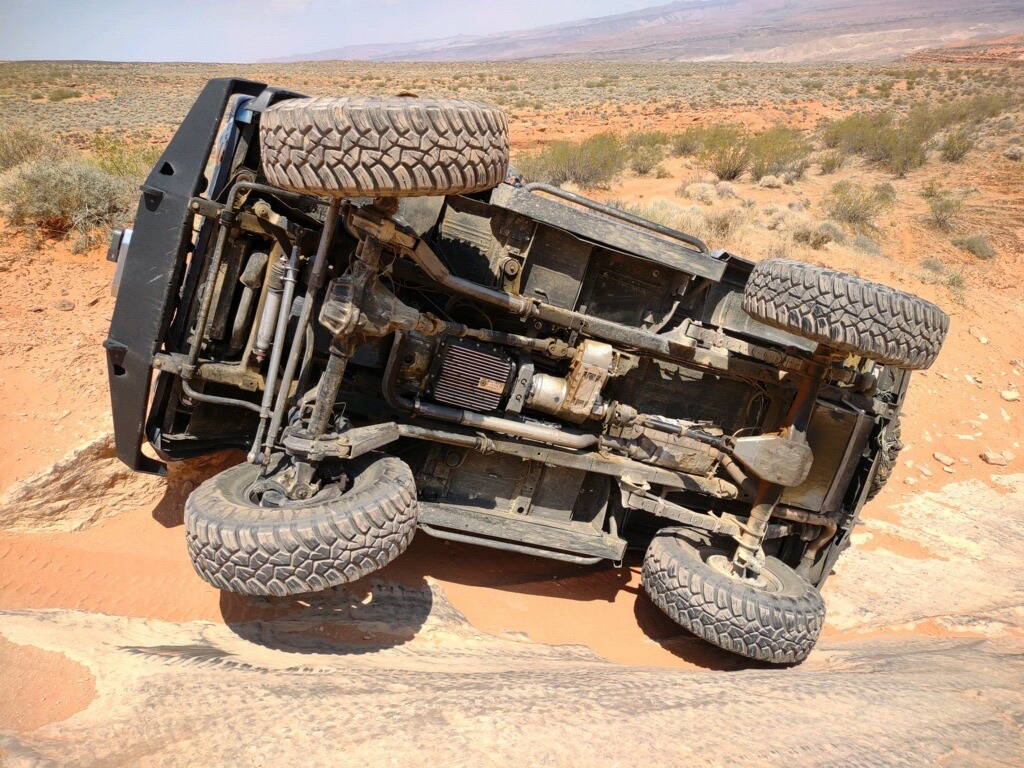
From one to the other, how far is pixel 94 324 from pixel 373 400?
3.08 meters

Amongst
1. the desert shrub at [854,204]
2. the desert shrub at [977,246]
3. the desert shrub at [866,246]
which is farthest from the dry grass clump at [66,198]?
the desert shrub at [977,246]

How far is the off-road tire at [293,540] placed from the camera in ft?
9.91

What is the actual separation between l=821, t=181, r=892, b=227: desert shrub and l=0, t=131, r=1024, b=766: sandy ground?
8.46m

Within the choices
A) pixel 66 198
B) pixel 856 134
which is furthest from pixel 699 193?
pixel 66 198

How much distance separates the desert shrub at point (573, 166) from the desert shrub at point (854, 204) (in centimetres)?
500

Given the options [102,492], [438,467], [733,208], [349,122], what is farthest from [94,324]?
[733,208]

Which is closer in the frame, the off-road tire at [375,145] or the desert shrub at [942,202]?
the off-road tire at [375,145]

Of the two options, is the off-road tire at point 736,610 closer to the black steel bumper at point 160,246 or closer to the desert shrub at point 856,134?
the black steel bumper at point 160,246

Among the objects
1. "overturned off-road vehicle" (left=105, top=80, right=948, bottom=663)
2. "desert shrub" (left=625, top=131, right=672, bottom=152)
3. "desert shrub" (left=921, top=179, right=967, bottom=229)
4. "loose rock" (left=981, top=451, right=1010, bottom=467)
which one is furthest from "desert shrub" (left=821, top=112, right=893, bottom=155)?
"overturned off-road vehicle" (left=105, top=80, right=948, bottom=663)

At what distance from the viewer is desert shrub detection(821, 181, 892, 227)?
1370 centimetres

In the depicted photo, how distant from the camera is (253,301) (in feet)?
12.4

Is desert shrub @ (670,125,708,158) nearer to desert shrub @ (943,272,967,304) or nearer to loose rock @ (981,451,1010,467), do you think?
desert shrub @ (943,272,967,304)

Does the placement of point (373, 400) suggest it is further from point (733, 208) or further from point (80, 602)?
point (733, 208)

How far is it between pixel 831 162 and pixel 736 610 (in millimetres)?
18941
